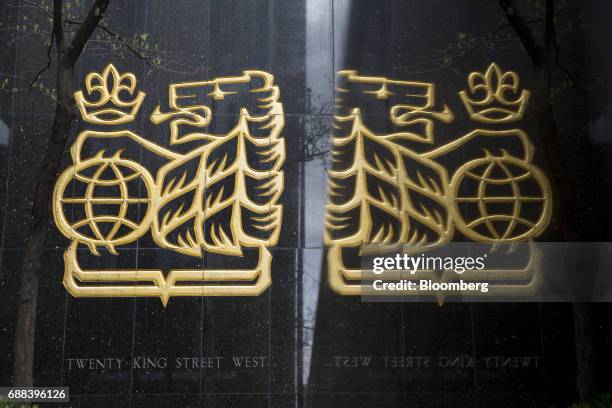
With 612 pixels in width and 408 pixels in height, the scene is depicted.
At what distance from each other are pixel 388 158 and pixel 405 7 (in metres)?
2.02

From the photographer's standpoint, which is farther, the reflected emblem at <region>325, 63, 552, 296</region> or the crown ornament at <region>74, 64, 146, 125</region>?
the crown ornament at <region>74, 64, 146, 125</region>

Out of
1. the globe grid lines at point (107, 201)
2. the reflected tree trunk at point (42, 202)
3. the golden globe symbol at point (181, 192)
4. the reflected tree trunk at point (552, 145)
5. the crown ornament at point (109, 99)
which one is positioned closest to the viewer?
the reflected tree trunk at point (42, 202)

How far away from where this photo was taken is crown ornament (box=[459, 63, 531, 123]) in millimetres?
10102

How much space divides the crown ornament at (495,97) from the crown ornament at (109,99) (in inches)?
163

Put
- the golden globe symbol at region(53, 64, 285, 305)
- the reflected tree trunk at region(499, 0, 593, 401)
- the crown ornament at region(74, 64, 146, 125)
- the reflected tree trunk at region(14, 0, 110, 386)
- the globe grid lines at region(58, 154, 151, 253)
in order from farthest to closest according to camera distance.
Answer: the crown ornament at region(74, 64, 146, 125) < the globe grid lines at region(58, 154, 151, 253) < the golden globe symbol at region(53, 64, 285, 305) < the reflected tree trunk at region(499, 0, 593, 401) < the reflected tree trunk at region(14, 0, 110, 386)

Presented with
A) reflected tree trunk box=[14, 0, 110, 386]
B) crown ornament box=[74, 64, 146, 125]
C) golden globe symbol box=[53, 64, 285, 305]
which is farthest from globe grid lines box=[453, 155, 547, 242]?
reflected tree trunk box=[14, 0, 110, 386]

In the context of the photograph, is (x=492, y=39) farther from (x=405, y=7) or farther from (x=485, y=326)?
(x=485, y=326)

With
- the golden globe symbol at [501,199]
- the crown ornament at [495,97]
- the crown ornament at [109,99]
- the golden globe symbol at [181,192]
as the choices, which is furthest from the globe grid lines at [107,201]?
the crown ornament at [495,97]

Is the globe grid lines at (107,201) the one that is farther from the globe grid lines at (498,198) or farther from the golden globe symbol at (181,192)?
the globe grid lines at (498,198)

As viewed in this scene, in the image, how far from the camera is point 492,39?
10.3 m

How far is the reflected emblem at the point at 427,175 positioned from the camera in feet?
32.1

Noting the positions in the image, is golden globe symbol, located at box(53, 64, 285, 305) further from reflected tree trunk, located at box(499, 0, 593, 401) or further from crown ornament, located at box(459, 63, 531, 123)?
reflected tree trunk, located at box(499, 0, 593, 401)

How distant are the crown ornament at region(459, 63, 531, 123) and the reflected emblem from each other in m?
0.01

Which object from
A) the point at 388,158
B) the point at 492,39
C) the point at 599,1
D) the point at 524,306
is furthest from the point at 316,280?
the point at 599,1
